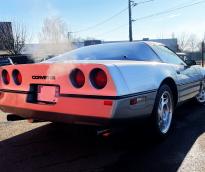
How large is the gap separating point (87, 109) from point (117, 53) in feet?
4.26

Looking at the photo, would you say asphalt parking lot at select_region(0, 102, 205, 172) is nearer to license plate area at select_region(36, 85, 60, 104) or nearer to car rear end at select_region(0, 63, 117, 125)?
car rear end at select_region(0, 63, 117, 125)

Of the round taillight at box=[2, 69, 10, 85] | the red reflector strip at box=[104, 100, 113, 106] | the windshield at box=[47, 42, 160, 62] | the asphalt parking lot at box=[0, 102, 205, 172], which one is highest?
the windshield at box=[47, 42, 160, 62]

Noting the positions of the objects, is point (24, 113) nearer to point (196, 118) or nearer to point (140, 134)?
point (140, 134)

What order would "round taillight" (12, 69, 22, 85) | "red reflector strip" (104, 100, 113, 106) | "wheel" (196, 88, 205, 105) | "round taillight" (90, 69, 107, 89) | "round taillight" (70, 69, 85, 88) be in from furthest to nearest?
"wheel" (196, 88, 205, 105) < "round taillight" (12, 69, 22, 85) < "round taillight" (70, 69, 85, 88) < "round taillight" (90, 69, 107, 89) < "red reflector strip" (104, 100, 113, 106)

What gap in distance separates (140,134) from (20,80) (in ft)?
5.09

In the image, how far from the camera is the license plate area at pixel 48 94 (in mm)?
3385

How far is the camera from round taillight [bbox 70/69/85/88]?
3.29 metres

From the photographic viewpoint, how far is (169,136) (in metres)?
4.20

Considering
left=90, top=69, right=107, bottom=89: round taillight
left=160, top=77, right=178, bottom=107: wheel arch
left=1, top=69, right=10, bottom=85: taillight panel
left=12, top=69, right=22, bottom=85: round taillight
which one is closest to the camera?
left=90, top=69, right=107, bottom=89: round taillight

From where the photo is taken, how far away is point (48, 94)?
3436 mm

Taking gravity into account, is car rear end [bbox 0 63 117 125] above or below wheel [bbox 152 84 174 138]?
above

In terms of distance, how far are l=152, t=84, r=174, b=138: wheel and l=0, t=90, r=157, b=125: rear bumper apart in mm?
190

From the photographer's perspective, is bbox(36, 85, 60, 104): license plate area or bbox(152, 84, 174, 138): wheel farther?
bbox(152, 84, 174, 138): wheel

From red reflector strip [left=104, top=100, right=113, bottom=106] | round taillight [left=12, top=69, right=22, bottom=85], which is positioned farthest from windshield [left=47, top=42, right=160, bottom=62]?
red reflector strip [left=104, top=100, right=113, bottom=106]
